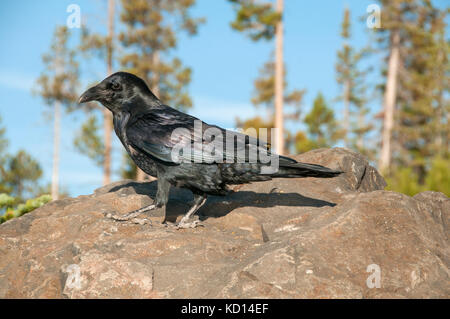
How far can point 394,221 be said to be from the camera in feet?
14.6

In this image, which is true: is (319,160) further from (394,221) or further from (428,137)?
(428,137)

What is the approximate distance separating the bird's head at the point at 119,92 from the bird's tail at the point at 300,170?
81.5 inches

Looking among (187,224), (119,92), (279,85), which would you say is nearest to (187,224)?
(187,224)

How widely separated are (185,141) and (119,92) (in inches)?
51.1

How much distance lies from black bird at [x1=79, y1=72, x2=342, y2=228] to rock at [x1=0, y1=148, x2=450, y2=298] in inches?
18.9

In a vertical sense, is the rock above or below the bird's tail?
below

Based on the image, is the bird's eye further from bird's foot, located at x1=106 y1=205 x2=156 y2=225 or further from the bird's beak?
bird's foot, located at x1=106 y1=205 x2=156 y2=225

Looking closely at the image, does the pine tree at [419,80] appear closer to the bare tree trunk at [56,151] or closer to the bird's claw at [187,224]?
the bare tree trunk at [56,151]

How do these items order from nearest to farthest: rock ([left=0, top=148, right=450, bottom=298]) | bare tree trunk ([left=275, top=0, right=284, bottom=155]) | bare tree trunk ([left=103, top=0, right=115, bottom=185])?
1. rock ([left=0, top=148, right=450, bottom=298])
2. bare tree trunk ([left=275, top=0, right=284, bottom=155])
3. bare tree trunk ([left=103, top=0, right=115, bottom=185])

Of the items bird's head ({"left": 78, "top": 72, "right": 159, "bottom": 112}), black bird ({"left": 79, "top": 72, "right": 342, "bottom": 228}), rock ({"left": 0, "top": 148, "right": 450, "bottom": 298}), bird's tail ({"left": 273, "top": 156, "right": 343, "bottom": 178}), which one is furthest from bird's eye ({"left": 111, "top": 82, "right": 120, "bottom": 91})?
bird's tail ({"left": 273, "top": 156, "right": 343, "bottom": 178})

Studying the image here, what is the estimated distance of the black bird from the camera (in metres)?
5.16
